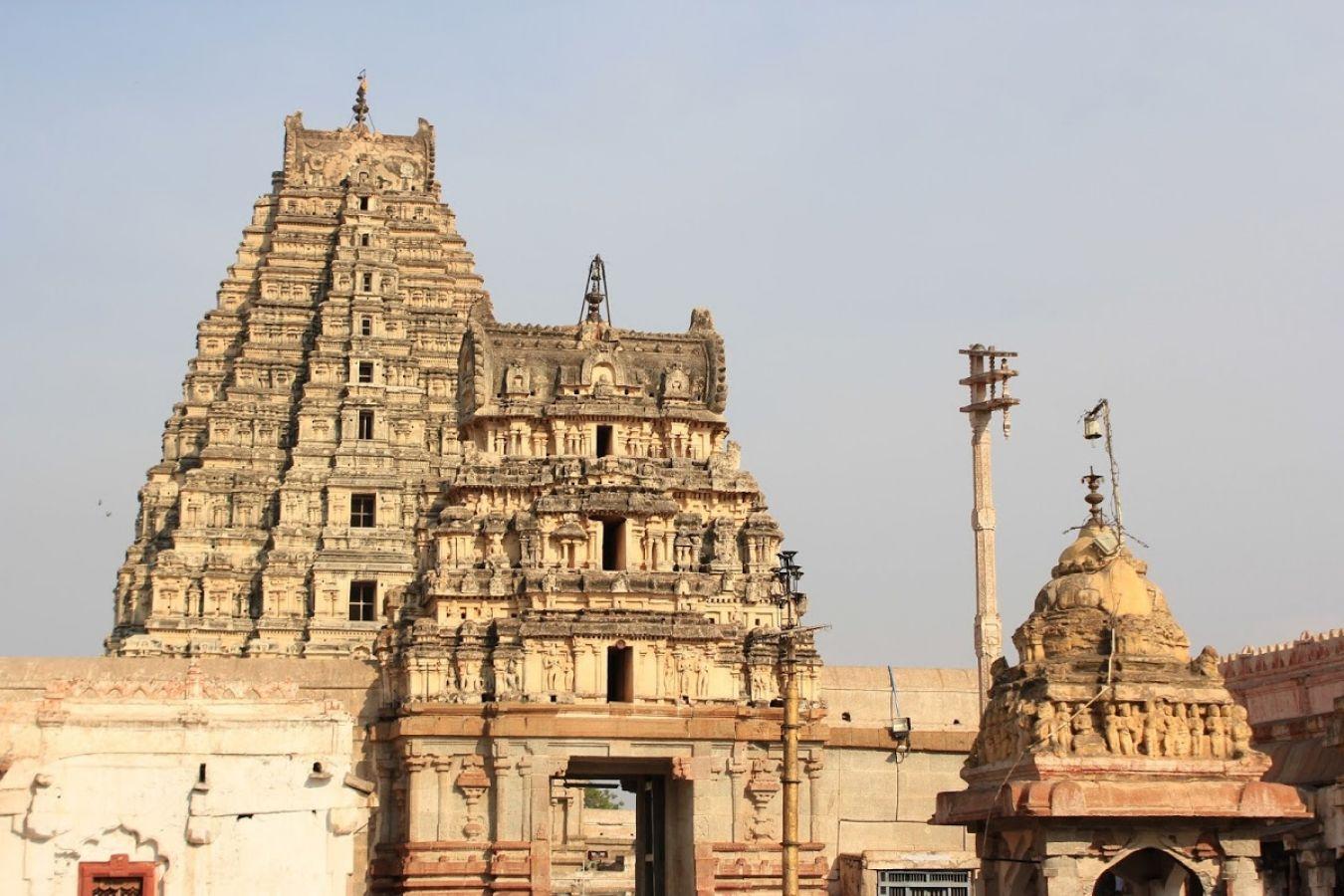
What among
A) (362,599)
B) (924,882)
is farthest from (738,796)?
(362,599)

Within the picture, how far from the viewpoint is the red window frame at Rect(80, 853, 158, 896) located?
29.4 m

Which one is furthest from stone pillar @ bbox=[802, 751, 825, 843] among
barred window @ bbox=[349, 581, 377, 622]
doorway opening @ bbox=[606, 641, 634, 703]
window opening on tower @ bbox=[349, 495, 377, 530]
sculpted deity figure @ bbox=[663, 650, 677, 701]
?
window opening on tower @ bbox=[349, 495, 377, 530]

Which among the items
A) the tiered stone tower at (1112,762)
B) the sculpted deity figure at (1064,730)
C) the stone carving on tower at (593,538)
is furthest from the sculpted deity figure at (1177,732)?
the stone carving on tower at (593,538)

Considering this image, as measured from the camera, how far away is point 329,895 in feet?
99.1

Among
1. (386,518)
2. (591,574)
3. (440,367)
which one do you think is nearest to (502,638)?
(591,574)

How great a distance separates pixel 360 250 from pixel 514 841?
36.2 metres

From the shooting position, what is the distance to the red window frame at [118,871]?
29.4 metres

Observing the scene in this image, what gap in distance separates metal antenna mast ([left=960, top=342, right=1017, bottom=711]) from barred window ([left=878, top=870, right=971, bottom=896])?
13.5 feet

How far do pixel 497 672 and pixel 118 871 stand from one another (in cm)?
1312

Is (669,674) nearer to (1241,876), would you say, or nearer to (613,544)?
(613,544)

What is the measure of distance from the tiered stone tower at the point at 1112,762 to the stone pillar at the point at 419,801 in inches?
694

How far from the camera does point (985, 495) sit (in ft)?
155

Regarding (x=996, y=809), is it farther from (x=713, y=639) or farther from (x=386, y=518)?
(x=386, y=518)

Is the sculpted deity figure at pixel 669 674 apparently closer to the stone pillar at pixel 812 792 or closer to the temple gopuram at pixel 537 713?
the temple gopuram at pixel 537 713
